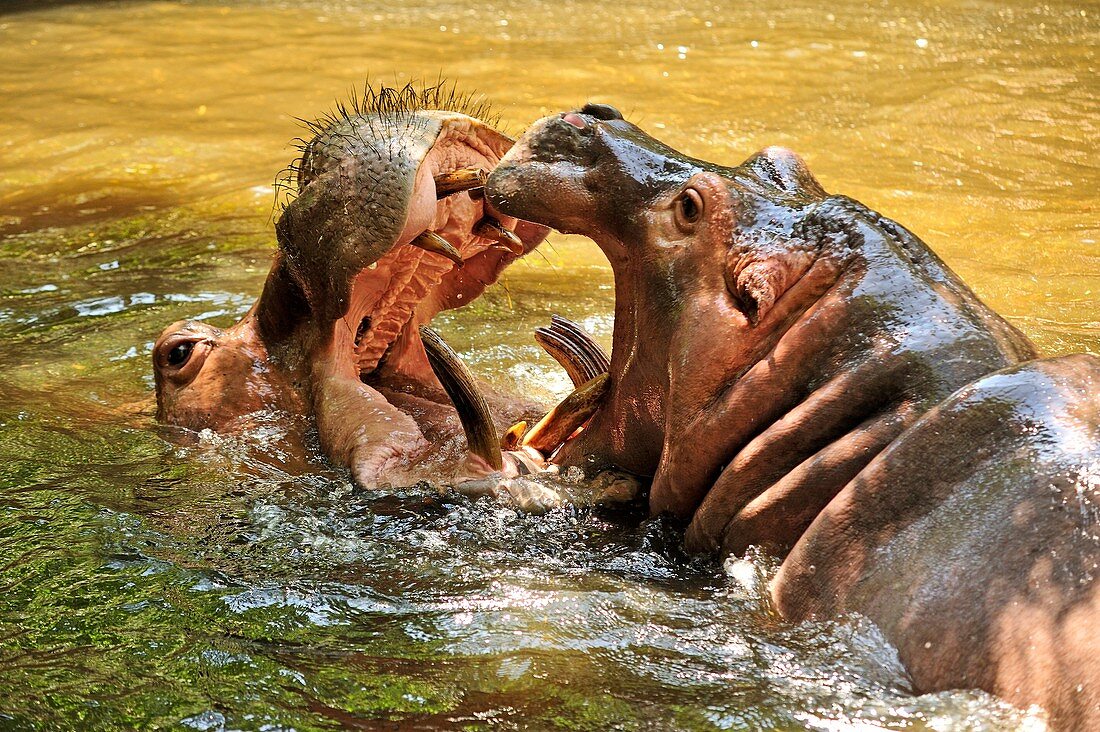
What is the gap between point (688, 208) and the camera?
3150 millimetres

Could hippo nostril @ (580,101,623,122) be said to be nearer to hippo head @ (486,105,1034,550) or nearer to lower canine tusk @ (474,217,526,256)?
hippo head @ (486,105,1034,550)

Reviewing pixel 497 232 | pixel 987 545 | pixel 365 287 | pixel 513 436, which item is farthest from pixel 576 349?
pixel 987 545

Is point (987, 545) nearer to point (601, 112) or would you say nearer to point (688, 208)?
point (688, 208)

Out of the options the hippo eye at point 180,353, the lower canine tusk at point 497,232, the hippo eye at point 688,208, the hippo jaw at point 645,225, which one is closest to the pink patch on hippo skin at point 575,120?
the hippo jaw at point 645,225

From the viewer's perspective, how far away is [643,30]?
14.2 m

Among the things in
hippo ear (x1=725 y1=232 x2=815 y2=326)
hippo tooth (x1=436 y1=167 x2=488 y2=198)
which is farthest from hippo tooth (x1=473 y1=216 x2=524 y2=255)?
hippo ear (x1=725 y1=232 x2=815 y2=326)

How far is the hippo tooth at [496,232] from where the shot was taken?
405cm

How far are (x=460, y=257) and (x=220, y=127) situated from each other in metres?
7.48

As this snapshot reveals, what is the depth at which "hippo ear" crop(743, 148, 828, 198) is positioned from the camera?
3.28m

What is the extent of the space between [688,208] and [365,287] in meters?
1.23

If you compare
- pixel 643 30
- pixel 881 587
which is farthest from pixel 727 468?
pixel 643 30

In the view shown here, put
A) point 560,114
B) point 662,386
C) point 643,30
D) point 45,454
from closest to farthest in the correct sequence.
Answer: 1. point 662,386
2. point 560,114
3. point 45,454
4. point 643,30

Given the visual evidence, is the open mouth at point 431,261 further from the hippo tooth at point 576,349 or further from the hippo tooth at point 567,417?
the hippo tooth at point 567,417

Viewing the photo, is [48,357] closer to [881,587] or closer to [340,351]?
[340,351]
